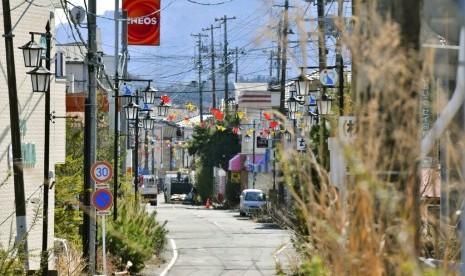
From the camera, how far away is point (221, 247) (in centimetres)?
3628

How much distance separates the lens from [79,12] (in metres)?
24.6

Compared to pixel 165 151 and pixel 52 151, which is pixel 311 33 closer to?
pixel 52 151

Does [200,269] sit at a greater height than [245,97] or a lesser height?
lesser

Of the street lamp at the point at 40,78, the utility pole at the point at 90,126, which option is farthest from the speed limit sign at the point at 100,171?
the street lamp at the point at 40,78

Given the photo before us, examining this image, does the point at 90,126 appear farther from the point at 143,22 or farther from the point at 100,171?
the point at 143,22

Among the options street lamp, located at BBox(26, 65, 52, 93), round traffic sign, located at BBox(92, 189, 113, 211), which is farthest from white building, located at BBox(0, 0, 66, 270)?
street lamp, located at BBox(26, 65, 52, 93)

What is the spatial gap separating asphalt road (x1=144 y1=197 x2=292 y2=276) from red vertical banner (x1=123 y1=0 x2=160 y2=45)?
8383 millimetres

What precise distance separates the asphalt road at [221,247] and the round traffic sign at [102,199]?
12.4 ft

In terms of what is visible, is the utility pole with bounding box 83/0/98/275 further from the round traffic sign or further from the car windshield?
the car windshield

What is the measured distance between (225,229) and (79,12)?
2369 centimetres

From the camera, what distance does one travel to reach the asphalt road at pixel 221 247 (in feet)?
91.3

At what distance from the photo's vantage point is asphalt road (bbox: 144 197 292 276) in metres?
27.8

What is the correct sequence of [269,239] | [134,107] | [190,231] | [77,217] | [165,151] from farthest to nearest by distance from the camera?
[165,151]
[190,231]
[269,239]
[134,107]
[77,217]

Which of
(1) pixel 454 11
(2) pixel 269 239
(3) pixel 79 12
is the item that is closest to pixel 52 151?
(3) pixel 79 12
